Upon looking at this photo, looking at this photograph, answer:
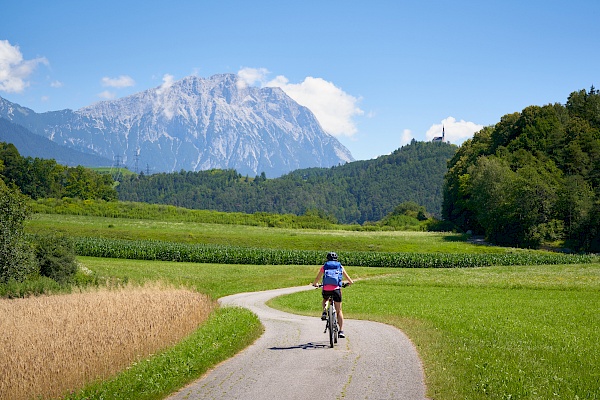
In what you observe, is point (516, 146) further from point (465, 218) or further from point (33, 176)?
point (33, 176)

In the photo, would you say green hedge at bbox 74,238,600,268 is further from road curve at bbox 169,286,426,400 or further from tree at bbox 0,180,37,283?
road curve at bbox 169,286,426,400

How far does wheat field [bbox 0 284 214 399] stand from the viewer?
11914 millimetres

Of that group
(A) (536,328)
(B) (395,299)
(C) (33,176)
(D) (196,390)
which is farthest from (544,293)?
(C) (33,176)

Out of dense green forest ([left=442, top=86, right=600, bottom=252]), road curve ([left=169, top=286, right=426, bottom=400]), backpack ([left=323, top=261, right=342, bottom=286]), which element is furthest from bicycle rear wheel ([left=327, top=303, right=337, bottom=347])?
dense green forest ([left=442, top=86, right=600, bottom=252])

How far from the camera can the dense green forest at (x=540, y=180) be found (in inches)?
3342

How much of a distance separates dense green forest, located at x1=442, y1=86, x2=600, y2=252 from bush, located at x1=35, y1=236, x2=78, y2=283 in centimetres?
6736

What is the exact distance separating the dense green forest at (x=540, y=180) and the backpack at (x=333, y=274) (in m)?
73.5

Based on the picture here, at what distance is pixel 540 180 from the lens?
88.1 m

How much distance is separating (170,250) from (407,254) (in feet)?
94.3

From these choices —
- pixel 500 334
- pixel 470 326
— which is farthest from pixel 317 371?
pixel 470 326

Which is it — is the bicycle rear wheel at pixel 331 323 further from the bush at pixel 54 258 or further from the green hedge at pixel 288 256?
the green hedge at pixel 288 256

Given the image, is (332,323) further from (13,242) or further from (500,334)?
(13,242)

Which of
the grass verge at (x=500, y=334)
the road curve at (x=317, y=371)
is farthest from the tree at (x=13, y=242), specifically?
Result: the road curve at (x=317, y=371)

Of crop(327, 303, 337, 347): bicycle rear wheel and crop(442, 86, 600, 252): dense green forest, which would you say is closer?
crop(327, 303, 337, 347): bicycle rear wheel
